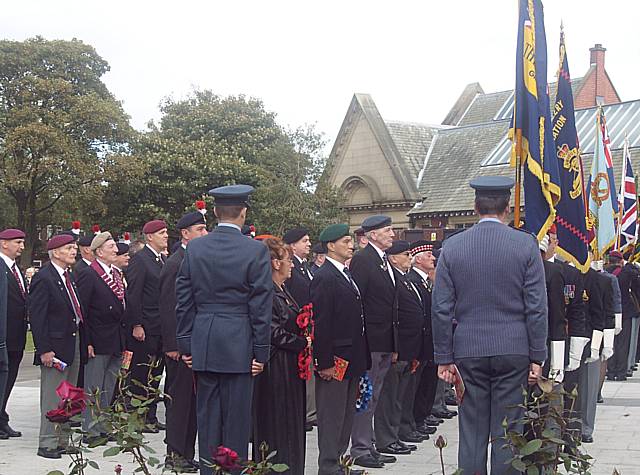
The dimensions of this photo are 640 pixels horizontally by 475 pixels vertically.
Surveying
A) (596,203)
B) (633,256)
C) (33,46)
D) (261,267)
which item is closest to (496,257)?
(261,267)

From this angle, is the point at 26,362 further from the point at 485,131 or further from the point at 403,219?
the point at 485,131

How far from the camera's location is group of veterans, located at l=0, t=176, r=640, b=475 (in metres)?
5.73

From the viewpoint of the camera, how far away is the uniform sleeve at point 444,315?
583cm

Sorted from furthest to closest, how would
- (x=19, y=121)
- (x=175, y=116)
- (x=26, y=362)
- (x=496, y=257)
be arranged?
1. (x=175, y=116)
2. (x=19, y=121)
3. (x=26, y=362)
4. (x=496, y=257)

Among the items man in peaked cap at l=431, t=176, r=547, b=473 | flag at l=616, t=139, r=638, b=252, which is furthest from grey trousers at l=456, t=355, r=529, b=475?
flag at l=616, t=139, r=638, b=252

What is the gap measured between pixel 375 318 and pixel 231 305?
2.64 m

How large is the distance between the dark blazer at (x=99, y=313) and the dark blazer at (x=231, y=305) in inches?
138

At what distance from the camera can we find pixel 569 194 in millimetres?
8648

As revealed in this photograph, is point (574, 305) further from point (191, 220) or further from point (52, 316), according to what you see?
point (52, 316)

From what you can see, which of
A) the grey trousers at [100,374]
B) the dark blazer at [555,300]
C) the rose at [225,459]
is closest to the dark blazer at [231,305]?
the rose at [225,459]

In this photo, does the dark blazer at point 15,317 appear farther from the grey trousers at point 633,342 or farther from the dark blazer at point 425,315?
the grey trousers at point 633,342

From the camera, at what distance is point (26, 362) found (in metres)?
17.8

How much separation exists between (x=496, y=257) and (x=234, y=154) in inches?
1395

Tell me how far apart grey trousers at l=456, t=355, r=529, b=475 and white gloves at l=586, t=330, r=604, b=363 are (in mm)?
3555
